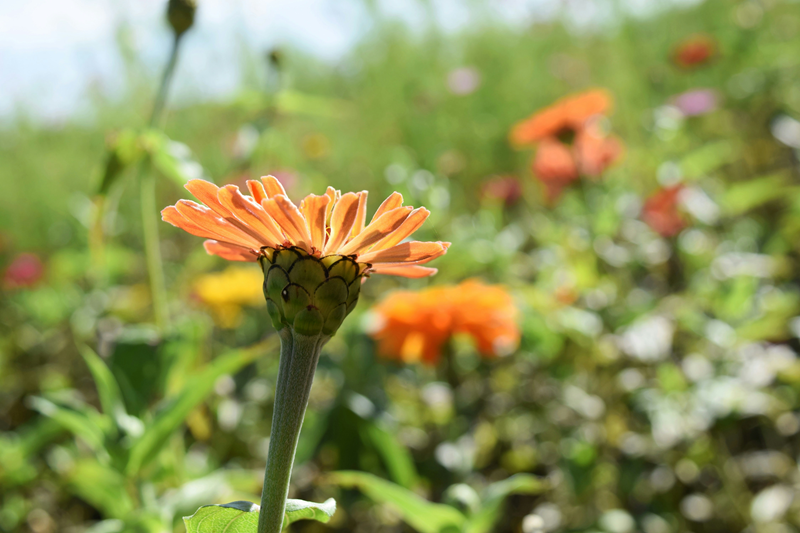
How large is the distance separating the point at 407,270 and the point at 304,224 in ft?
0.31

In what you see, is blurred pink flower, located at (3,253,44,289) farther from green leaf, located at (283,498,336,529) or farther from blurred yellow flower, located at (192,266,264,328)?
green leaf, located at (283,498,336,529)

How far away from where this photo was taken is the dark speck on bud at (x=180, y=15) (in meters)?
0.72

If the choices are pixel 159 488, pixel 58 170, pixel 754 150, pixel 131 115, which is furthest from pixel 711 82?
pixel 58 170

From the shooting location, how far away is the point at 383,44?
119 inches

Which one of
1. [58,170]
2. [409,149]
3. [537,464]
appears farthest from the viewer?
[58,170]

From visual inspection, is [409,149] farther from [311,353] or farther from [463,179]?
[311,353]

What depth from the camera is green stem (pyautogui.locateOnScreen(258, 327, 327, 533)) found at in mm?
332

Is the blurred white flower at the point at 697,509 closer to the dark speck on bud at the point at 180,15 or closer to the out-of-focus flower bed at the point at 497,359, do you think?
the out-of-focus flower bed at the point at 497,359

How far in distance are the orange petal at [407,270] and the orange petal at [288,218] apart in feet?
0.20

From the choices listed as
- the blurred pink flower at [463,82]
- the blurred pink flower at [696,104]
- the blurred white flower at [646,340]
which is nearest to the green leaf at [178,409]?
the blurred white flower at [646,340]

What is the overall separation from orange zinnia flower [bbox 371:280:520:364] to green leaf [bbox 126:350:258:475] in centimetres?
41

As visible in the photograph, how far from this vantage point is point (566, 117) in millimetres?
1433

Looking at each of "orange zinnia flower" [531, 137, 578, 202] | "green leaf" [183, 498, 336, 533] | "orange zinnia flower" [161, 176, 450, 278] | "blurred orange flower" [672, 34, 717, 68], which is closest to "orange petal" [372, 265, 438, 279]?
"orange zinnia flower" [161, 176, 450, 278]

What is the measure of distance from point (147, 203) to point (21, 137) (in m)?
2.90
